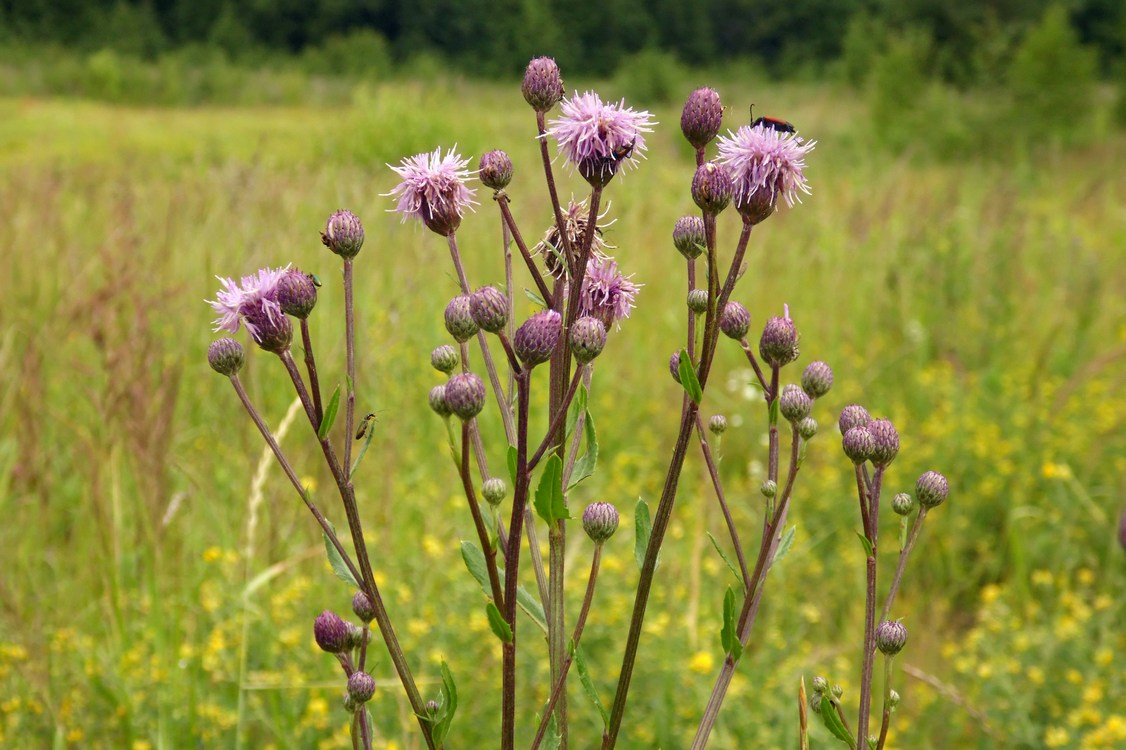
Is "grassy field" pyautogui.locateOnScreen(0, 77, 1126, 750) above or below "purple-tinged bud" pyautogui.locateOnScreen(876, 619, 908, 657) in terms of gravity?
above

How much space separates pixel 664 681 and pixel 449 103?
10.8 metres

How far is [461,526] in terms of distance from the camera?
2.41m

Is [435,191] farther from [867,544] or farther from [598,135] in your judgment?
[867,544]

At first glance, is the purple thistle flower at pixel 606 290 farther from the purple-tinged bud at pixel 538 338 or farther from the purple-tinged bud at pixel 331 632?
the purple-tinged bud at pixel 331 632

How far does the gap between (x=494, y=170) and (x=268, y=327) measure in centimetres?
23

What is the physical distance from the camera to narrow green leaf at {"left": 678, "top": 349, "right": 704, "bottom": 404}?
69 cm

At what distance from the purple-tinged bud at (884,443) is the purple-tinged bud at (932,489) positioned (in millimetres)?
39

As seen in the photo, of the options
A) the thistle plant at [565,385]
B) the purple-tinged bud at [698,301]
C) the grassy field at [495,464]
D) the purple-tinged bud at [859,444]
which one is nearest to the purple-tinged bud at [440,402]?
the thistle plant at [565,385]

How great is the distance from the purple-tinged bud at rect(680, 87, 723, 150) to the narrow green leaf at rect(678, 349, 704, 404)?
0.21 metres

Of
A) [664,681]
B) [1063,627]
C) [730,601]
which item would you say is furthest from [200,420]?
[730,601]

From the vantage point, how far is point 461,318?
0.77 m

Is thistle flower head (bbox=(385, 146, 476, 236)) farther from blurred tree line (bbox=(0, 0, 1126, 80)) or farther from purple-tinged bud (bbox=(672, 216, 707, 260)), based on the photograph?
blurred tree line (bbox=(0, 0, 1126, 80))

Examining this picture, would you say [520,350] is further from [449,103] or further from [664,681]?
[449,103]

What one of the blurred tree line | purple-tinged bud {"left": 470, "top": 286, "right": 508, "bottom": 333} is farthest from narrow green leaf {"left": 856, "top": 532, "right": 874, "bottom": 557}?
the blurred tree line
